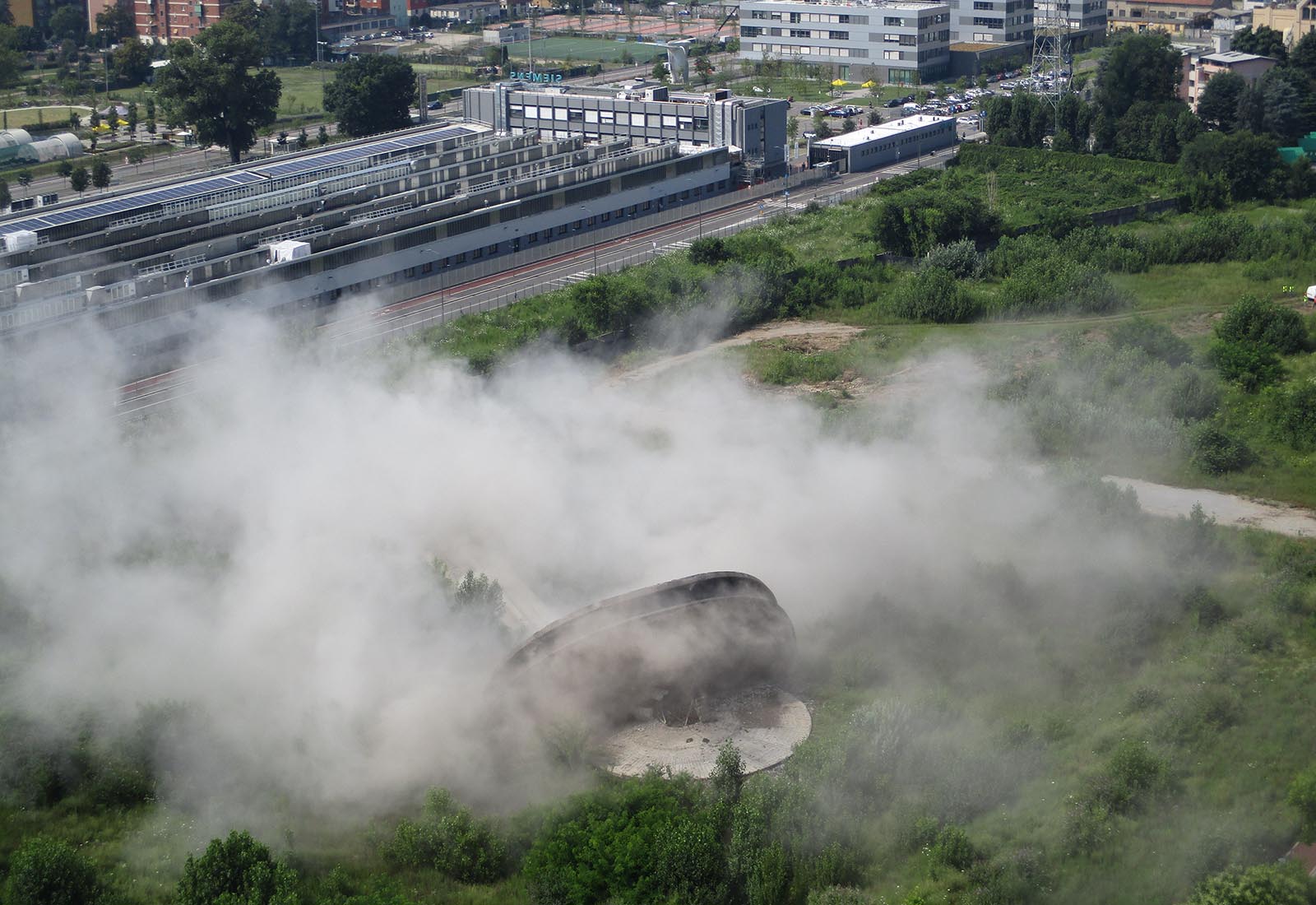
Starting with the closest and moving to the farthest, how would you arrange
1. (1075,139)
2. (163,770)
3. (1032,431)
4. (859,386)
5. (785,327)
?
(163,770) < (1032,431) < (859,386) < (785,327) < (1075,139)

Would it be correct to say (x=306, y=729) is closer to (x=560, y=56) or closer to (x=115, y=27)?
(x=560, y=56)

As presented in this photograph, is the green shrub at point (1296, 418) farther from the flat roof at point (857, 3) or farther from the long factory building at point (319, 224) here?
the flat roof at point (857, 3)

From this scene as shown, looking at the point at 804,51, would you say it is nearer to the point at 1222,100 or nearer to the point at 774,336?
the point at 1222,100

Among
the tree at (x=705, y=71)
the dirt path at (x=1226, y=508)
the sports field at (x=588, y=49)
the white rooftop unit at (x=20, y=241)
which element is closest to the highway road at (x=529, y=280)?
the white rooftop unit at (x=20, y=241)

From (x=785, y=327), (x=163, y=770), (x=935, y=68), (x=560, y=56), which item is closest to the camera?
Result: (x=163, y=770)

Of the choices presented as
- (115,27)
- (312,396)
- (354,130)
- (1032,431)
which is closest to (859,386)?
(1032,431)

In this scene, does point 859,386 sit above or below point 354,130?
below
